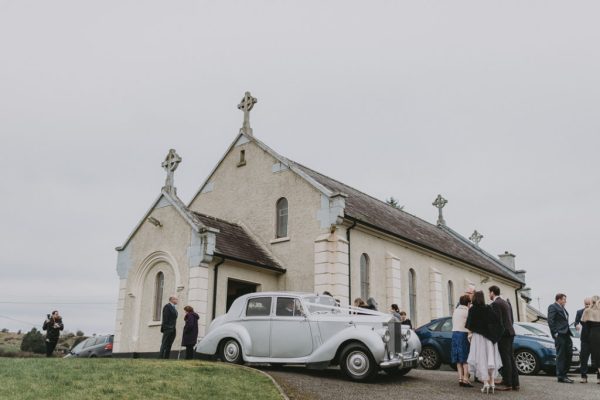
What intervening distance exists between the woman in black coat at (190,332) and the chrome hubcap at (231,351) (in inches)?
90.5

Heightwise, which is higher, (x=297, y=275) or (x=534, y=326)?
(x=297, y=275)

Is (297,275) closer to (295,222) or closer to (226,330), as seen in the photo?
(295,222)

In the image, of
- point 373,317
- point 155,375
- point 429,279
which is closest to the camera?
point 155,375

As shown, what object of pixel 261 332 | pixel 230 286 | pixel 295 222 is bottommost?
pixel 261 332

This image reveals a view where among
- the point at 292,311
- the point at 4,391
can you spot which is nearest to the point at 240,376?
the point at 292,311

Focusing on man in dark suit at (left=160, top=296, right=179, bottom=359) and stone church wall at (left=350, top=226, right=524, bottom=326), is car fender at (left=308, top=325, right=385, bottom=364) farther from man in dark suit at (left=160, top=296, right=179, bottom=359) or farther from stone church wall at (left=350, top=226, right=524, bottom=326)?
stone church wall at (left=350, top=226, right=524, bottom=326)

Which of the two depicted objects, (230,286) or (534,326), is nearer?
(534,326)

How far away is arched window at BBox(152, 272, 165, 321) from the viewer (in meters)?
19.6

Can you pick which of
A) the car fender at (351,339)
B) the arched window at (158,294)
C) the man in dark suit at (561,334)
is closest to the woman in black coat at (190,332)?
the arched window at (158,294)

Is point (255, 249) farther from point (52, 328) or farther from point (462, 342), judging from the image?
point (462, 342)

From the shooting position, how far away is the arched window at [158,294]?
64.4ft

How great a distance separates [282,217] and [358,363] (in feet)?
34.5

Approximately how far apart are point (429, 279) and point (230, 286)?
974cm

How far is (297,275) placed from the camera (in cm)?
2053
